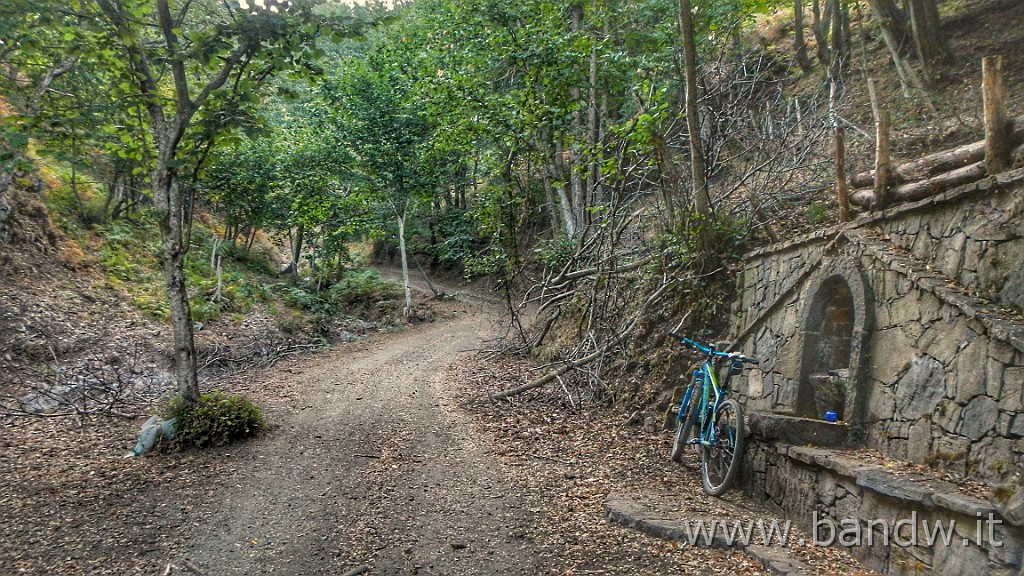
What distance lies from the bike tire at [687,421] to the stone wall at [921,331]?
2.48ft

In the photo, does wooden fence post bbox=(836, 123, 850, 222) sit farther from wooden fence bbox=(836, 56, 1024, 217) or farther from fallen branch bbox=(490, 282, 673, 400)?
fallen branch bbox=(490, 282, 673, 400)

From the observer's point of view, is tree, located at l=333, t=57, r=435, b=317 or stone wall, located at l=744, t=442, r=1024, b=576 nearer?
stone wall, located at l=744, t=442, r=1024, b=576

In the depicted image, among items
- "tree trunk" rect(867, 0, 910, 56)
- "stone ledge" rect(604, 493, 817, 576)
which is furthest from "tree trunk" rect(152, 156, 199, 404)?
"tree trunk" rect(867, 0, 910, 56)

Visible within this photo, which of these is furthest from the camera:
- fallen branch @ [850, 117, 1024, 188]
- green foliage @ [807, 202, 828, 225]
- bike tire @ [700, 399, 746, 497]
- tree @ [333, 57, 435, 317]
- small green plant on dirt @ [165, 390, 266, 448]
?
tree @ [333, 57, 435, 317]

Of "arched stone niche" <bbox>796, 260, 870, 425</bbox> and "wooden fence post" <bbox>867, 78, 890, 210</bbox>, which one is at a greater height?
"wooden fence post" <bbox>867, 78, 890, 210</bbox>

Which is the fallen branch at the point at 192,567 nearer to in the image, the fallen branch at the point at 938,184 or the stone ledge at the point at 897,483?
the stone ledge at the point at 897,483

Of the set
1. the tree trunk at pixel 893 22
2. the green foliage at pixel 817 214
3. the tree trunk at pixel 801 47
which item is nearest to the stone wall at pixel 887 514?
the green foliage at pixel 817 214

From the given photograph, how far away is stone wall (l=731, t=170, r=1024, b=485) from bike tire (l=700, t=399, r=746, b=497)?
0.76 meters

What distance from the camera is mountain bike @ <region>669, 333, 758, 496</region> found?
4562mm

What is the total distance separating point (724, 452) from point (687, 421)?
0.54m

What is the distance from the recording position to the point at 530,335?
35.2 ft

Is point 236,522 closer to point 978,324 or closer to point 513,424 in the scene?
point 513,424

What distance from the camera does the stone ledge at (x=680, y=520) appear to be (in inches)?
138

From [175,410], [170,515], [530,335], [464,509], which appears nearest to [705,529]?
[464,509]
